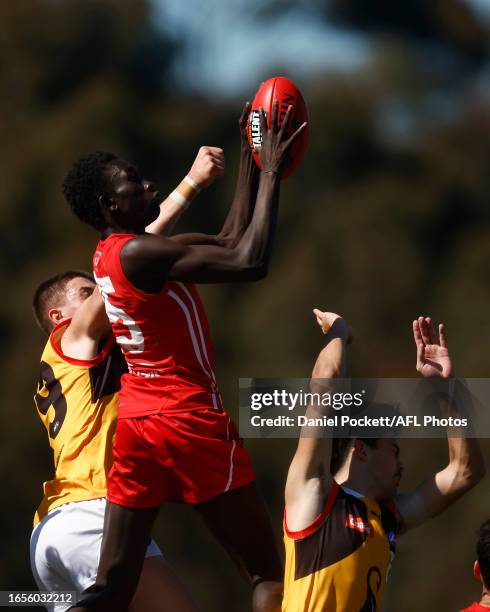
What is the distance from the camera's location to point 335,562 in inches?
193

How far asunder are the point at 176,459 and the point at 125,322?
552 mm

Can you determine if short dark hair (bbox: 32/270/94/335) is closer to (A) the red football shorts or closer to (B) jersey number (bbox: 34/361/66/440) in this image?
(B) jersey number (bbox: 34/361/66/440)

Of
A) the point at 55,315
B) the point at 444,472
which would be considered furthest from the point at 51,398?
the point at 444,472

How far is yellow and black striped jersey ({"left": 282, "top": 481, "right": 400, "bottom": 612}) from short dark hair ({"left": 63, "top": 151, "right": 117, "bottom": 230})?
4.66 ft

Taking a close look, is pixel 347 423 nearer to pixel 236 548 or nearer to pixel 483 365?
pixel 236 548

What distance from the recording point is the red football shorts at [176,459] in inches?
198

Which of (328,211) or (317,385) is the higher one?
(328,211)

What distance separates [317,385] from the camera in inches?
193

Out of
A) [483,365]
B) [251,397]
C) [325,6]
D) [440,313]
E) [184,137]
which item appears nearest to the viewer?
[251,397]

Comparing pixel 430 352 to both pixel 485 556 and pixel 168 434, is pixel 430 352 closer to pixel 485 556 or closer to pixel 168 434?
pixel 485 556

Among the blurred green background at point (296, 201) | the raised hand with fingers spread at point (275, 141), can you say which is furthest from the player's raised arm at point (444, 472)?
the blurred green background at point (296, 201)

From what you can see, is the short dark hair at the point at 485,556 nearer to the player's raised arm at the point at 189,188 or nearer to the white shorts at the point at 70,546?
the white shorts at the point at 70,546

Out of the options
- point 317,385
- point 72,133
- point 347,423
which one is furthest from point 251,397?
point 72,133

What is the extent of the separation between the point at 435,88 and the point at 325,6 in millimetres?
2513
